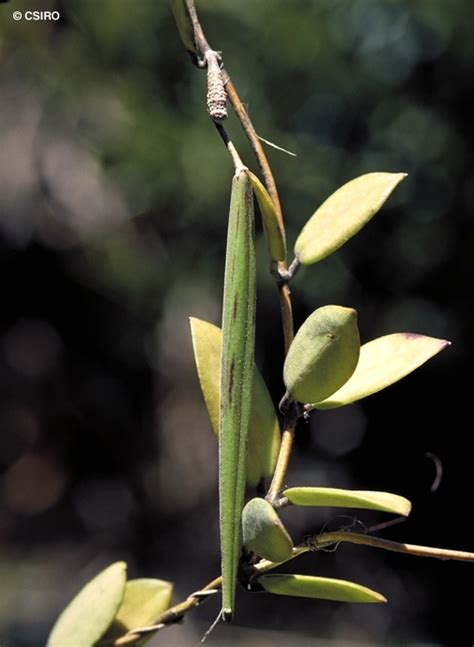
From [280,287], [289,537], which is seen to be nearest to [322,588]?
[289,537]

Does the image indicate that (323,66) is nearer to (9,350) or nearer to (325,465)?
(325,465)

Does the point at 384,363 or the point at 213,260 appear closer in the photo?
the point at 384,363

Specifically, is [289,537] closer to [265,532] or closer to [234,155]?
[265,532]

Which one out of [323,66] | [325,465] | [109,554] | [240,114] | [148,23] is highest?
[148,23]

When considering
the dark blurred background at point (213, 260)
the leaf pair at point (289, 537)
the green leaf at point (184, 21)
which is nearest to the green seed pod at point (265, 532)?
the leaf pair at point (289, 537)

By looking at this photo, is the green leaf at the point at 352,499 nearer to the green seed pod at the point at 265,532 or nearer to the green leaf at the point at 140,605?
the green seed pod at the point at 265,532

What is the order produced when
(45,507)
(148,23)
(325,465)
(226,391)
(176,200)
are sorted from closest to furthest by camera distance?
1. (226,391)
2. (148,23)
3. (176,200)
4. (325,465)
5. (45,507)

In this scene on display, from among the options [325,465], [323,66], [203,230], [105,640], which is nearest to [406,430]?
[325,465]

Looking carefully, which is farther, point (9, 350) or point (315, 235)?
point (9, 350)
